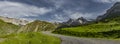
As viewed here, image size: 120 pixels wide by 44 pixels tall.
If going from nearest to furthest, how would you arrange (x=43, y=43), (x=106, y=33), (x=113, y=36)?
(x=43, y=43), (x=113, y=36), (x=106, y=33)

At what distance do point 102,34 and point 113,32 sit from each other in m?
6.94

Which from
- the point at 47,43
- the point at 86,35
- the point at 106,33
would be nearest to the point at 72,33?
the point at 86,35

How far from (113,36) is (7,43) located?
100669 mm

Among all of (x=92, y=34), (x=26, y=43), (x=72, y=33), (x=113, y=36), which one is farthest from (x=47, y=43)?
(x=72, y=33)

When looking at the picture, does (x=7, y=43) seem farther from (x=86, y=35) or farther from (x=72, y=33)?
(x=72, y=33)

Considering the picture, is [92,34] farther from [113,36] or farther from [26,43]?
[26,43]

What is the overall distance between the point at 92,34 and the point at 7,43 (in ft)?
366

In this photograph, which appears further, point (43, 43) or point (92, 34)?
point (92, 34)

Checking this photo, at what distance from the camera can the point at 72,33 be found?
18362 centimetres

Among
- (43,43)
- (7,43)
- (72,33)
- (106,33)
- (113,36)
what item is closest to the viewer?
(7,43)

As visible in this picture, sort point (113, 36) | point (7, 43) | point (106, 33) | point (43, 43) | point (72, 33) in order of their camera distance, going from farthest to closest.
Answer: point (72, 33), point (106, 33), point (113, 36), point (43, 43), point (7, 43)

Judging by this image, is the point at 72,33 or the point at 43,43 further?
the point at 72,33

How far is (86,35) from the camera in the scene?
16612 cm

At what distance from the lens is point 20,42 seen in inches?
2322
